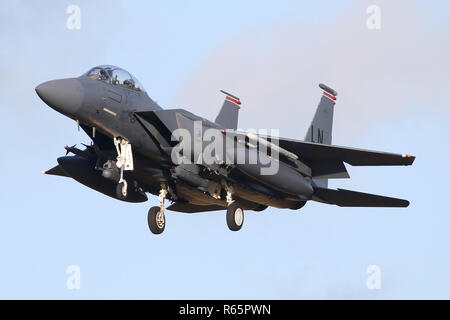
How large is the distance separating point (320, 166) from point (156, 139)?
4.82 meters

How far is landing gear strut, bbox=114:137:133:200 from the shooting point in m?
25.0

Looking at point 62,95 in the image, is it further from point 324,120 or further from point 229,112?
point 324,120

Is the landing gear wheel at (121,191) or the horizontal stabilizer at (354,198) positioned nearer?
the landing gear wheel at (121,191)

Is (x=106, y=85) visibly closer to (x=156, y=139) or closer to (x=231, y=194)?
(x=156, y=139)

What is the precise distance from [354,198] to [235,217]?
3743 millimetres

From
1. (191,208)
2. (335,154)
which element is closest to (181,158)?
(335,154)

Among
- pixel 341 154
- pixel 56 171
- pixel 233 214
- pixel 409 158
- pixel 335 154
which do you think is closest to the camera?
pixel 409 158

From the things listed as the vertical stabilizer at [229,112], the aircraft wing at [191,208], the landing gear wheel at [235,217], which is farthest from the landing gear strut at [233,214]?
the vertical stabilizer at [229,112]

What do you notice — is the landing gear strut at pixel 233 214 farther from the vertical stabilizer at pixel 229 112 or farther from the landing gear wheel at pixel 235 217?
the vertical stabilizer at pixel 229 112

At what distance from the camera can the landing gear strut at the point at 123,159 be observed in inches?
982

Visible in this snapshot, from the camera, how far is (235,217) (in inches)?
1038

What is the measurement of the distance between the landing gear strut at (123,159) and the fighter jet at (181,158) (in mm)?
25

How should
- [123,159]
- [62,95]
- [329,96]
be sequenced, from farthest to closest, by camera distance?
[329,96] < [123,159] < [62,95]

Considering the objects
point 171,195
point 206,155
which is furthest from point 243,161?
point 171,195
